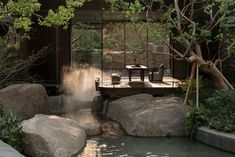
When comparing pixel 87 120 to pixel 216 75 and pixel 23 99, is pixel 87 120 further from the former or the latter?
pixel 216 75

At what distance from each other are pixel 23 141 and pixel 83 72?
1072 cm

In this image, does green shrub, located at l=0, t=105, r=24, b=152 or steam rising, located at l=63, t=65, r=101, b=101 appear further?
steam rising, located at l=63, t=65, r=101, b=101

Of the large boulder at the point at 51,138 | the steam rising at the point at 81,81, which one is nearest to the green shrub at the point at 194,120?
the large boulder at the point at 51,138

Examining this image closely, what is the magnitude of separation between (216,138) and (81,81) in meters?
9.71

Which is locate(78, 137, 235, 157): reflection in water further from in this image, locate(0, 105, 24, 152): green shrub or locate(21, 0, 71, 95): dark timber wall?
locate(21, 0, 71, 95): dark timber wall

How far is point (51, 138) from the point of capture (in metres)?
9.50

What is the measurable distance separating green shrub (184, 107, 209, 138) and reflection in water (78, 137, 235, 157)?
24 centimetres

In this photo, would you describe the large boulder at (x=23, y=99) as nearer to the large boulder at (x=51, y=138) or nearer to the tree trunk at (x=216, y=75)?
the large boulder at (x=51, y=138)

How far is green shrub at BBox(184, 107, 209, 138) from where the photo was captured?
11.8 m

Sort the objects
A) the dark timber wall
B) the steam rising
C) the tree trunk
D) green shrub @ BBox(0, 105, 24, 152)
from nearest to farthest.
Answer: green shrub @ BBox(0, 105, 24, 152) < the tree trunk < the dark timber wall < the steam rising

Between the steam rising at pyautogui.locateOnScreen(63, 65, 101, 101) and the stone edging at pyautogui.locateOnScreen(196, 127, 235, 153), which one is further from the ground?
the steam rising at pyautogui.locateOnScreen(63, 65, 101, 101)

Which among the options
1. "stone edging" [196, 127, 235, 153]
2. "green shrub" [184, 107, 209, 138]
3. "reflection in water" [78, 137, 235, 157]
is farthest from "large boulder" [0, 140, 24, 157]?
"green shrub" [184, 107, 209, 138]

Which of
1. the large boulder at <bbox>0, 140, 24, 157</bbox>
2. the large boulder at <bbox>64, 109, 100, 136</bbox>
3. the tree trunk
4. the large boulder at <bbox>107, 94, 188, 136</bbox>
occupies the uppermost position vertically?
the tree trunk

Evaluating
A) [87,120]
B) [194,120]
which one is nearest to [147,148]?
[194,120]
